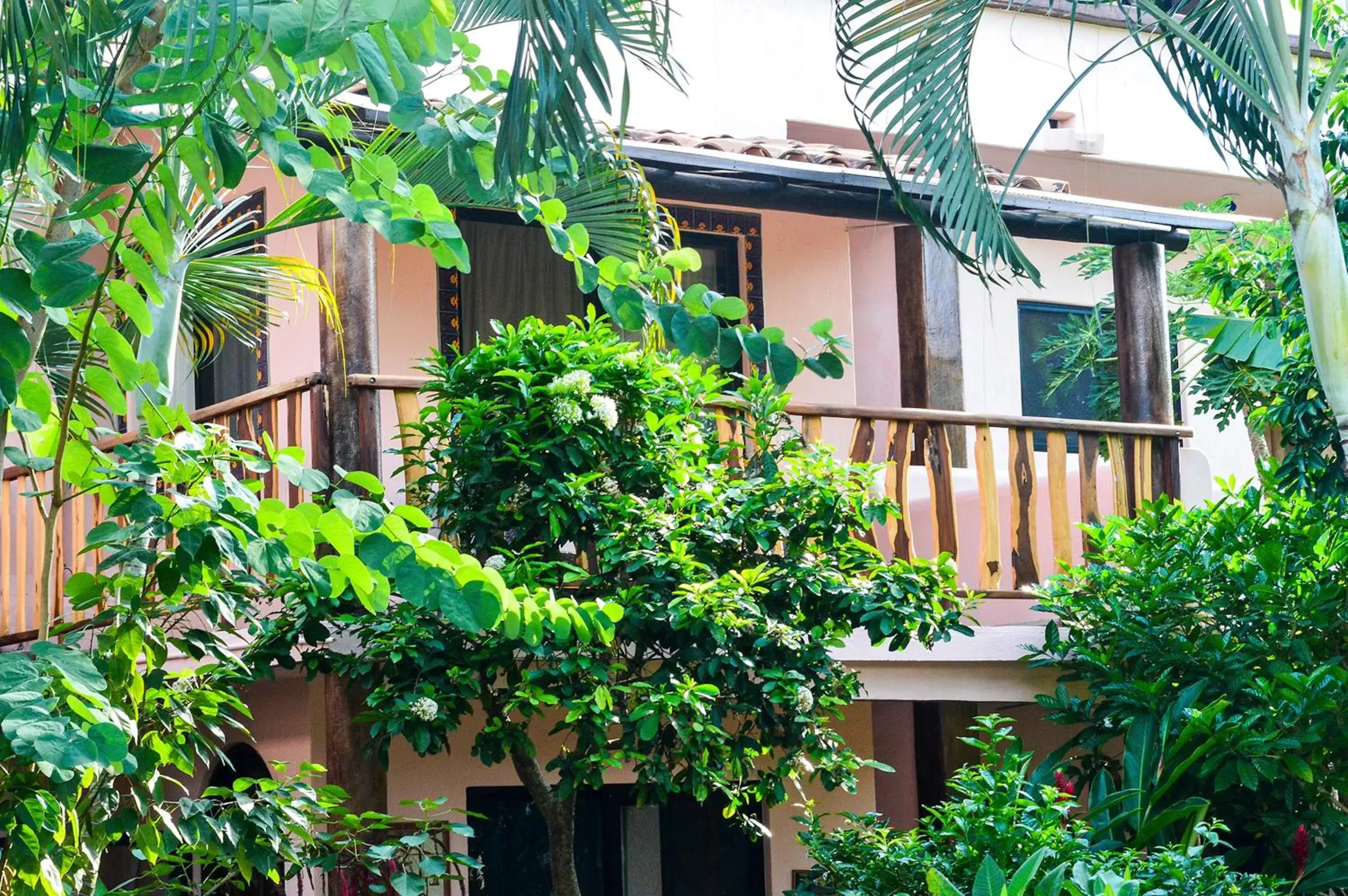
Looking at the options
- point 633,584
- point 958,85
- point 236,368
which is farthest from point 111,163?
point 236,368

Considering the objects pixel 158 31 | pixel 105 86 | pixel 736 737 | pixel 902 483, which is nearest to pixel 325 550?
pixel 736 737

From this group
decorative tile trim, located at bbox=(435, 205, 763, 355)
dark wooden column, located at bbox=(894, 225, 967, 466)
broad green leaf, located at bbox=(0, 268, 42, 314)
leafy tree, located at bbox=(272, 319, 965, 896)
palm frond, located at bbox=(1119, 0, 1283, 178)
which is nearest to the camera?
broad green leaf, located at bbox=(0, 268, 42, 314)

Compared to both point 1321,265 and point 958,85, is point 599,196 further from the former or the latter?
point 1321,265

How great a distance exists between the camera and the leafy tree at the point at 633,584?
6316 mm

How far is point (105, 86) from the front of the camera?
3461 mm

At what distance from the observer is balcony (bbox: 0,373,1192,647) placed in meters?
7.45

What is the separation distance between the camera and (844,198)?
29.6 ft

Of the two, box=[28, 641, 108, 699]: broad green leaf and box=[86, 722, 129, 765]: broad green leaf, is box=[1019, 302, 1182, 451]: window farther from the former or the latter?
box=[86, 722, 129, 765]: broad green leaf

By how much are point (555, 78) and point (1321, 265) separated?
9.83ft

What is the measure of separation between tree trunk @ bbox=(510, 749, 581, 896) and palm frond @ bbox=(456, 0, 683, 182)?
293cm

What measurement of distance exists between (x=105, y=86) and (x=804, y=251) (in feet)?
26.8

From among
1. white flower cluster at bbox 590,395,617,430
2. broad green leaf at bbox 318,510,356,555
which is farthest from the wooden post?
broad green leaf at bbox 318,510,356,555

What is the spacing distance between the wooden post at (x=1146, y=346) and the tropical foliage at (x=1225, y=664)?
66 cm

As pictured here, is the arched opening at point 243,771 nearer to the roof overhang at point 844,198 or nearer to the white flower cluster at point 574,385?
the roof overhang at point 844,198
